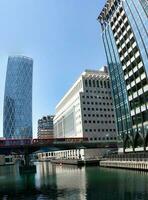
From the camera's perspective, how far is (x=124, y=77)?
5192 inches

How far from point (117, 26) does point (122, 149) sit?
Answer: 5622cm

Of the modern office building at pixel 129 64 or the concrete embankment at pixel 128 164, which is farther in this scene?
the modern office building at pixel 129 64

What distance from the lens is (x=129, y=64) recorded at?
12731 centimetres

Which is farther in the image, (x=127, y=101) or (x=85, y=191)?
(x=127, y=101)

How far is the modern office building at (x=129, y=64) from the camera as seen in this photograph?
116 m

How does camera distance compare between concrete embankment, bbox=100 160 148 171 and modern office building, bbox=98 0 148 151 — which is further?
modern office building, bbox=98 0 148 151

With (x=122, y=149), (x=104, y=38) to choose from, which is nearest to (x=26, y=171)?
(x=122, y=149)

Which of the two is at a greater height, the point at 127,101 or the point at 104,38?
the point at 104,38

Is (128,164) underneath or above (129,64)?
underneath

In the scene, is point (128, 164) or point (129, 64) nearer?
point (128, 164)

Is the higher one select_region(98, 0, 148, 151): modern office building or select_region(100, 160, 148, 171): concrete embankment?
select_region(98, 0, 148, 151): modern office building

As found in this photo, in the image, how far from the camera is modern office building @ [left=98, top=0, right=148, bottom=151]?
116m

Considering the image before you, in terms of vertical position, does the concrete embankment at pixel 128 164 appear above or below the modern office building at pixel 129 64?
below

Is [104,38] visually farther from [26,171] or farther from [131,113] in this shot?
[26,171]
